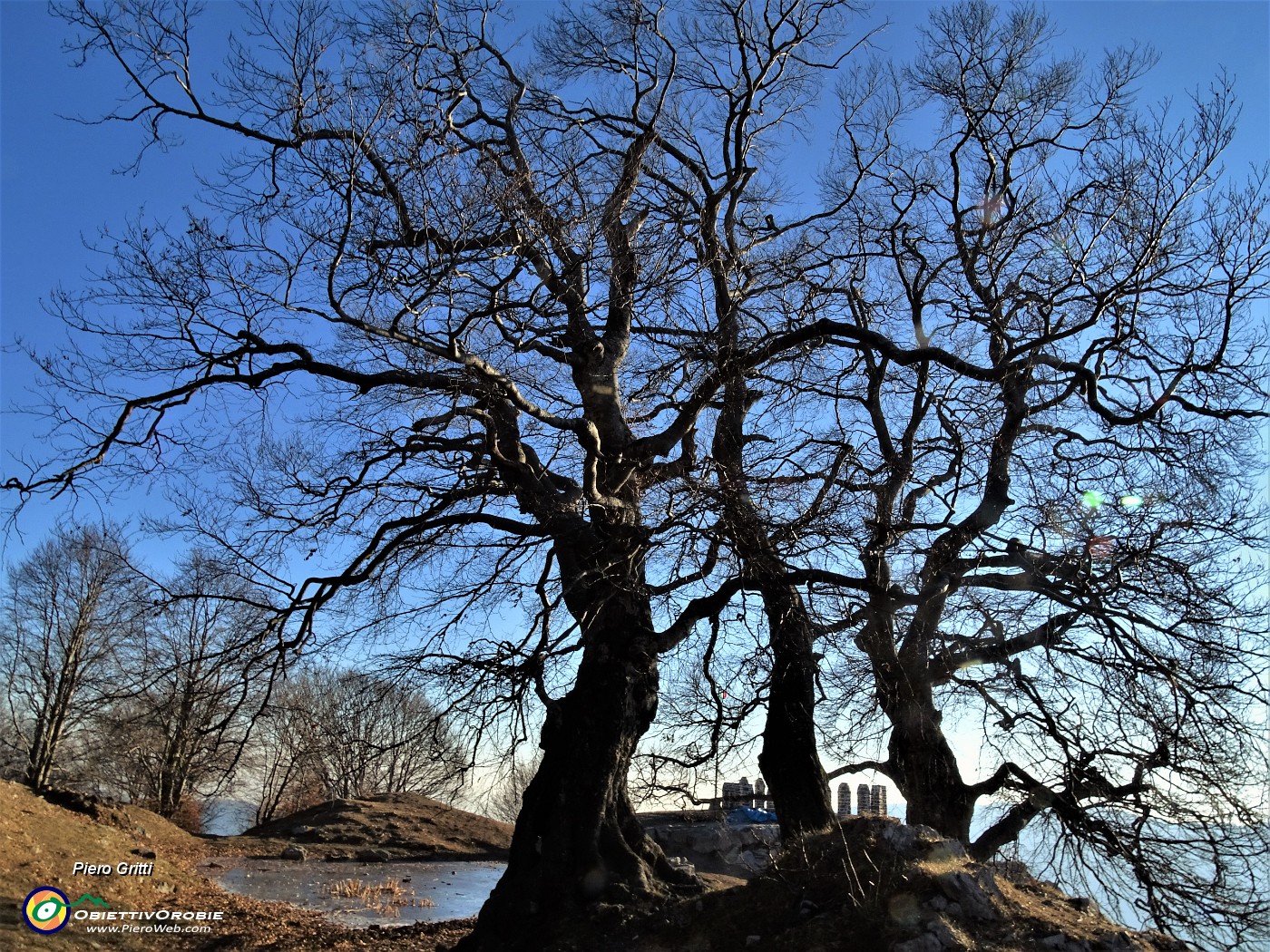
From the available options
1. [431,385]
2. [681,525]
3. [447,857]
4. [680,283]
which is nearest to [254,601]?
[431,385]

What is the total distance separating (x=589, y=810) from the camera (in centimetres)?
756

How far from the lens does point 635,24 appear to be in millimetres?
9680

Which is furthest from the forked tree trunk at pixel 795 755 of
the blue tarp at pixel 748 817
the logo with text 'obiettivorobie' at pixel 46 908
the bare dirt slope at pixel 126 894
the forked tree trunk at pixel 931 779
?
the blue tarp at pixel 748 817

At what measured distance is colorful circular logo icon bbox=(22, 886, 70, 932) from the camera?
7.39m

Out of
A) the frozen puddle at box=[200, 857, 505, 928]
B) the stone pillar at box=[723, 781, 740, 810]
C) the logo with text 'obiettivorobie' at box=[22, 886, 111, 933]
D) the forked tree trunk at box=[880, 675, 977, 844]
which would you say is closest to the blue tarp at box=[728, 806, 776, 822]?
the frozen puddle at box=[200, 857, 505, 928]

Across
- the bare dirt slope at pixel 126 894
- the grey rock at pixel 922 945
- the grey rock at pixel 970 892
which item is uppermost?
the grey rock at pixel 970 892

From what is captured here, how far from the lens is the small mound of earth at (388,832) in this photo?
17.9 meters

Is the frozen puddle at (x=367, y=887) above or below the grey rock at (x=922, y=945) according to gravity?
below

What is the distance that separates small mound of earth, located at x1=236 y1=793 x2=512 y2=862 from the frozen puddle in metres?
1.58

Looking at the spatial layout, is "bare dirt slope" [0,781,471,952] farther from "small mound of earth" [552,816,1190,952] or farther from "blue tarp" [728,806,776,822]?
"blue tarp" [728,806,776,822]

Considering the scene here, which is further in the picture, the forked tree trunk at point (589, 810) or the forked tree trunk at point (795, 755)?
the forked tree trunk at point (795, 755)

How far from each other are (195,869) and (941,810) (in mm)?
10672

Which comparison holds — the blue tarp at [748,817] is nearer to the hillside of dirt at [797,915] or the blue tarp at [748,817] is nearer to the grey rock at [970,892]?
the hillside of dirt at [797,915]

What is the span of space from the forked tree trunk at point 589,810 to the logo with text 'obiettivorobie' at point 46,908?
11.9 ft
